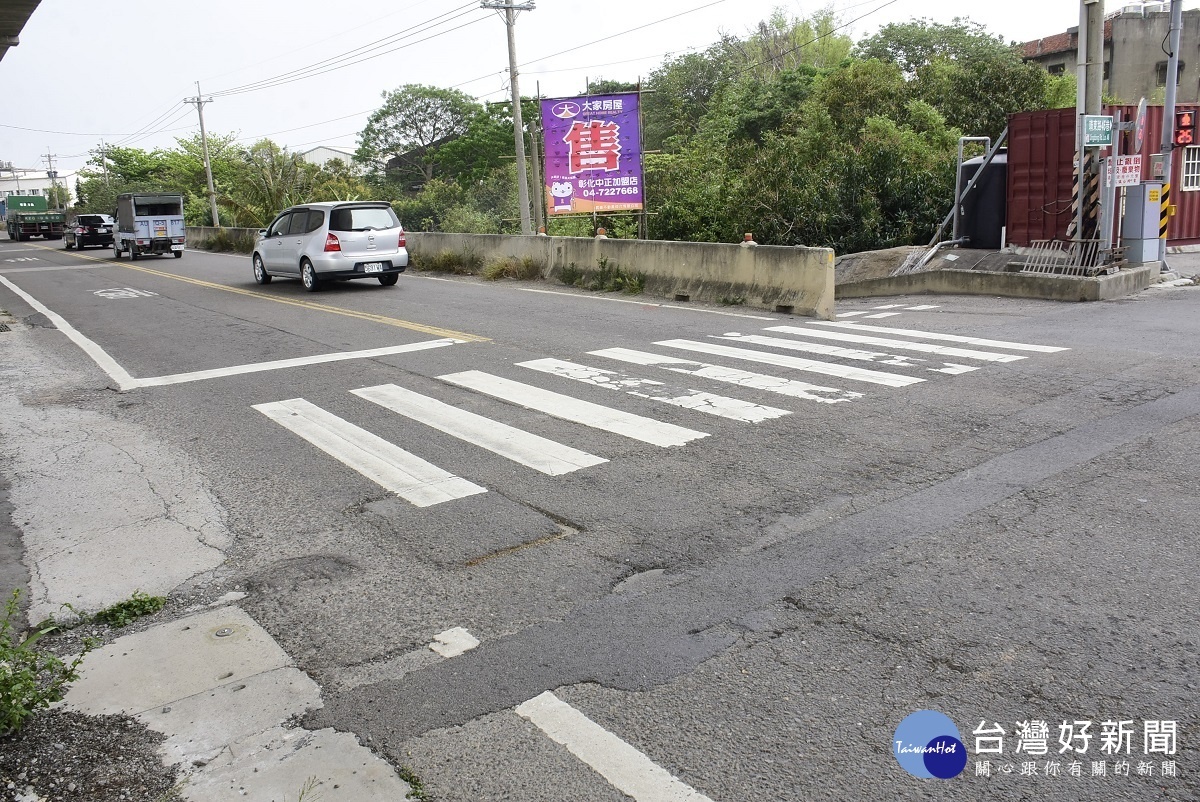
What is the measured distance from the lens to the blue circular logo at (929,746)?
10.8ft

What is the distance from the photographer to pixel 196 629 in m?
4.60

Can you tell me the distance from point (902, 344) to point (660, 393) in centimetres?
369

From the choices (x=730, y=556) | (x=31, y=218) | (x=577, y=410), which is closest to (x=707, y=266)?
(x=577, y=410)

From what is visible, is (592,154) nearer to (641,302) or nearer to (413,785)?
(641,302)

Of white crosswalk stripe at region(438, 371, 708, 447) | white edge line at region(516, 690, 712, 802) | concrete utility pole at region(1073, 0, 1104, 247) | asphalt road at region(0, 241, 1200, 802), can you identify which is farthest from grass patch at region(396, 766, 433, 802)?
concrete utility pole at region(1073, 0, 1104, 247)

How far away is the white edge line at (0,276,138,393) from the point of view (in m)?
10.7

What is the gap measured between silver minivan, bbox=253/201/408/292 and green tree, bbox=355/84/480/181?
6569cm

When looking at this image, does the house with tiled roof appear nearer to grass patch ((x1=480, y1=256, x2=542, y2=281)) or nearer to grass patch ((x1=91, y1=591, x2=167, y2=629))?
grass patch ((x1=480, y1=256, x2=542, y2=281))

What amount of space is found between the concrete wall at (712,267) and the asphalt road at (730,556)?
3147mm

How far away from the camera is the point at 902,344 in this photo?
36.4ft

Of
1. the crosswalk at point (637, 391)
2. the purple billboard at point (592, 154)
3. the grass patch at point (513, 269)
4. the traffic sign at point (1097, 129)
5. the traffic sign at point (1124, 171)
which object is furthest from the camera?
the purple billboard at point (592, 154)

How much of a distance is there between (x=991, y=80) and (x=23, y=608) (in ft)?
104

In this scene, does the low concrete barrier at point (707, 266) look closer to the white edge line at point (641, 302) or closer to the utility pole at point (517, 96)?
the white edge line at point (641, 302)

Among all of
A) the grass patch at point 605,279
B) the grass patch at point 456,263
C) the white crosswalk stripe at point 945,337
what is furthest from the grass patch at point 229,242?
the white crosswalk stripe at point 945,337
